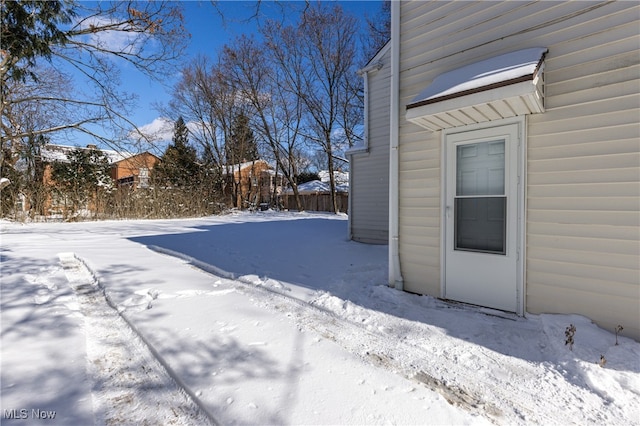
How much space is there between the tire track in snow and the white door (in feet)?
9.06

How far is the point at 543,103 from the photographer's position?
9.75 feet

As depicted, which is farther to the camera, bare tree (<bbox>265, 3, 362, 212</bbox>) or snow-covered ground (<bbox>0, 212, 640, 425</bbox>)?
bare tree (<bbox>265, 3, 362, 212</bbox>)

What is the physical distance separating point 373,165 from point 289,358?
6462 millimetres

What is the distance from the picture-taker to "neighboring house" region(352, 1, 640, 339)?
8.61 ft

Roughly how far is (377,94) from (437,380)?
23.7 ft

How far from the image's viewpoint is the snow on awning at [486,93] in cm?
272

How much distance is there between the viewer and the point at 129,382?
209cm

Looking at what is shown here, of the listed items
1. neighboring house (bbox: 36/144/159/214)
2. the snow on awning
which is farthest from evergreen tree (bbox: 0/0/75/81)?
the snow on awning

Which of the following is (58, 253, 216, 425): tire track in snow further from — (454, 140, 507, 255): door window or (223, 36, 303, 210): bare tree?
(223, 36, 303, 210): bare tree

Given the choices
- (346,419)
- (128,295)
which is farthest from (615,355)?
(128,295)

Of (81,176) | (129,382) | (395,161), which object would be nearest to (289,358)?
(129,382)

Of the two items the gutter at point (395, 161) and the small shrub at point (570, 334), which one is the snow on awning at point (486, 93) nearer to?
the gutter at point (395, 161)

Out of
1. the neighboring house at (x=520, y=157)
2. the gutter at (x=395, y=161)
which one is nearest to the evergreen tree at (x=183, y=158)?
the gutter at (x=395, y=161)

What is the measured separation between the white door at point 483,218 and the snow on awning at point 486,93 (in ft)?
0.86
